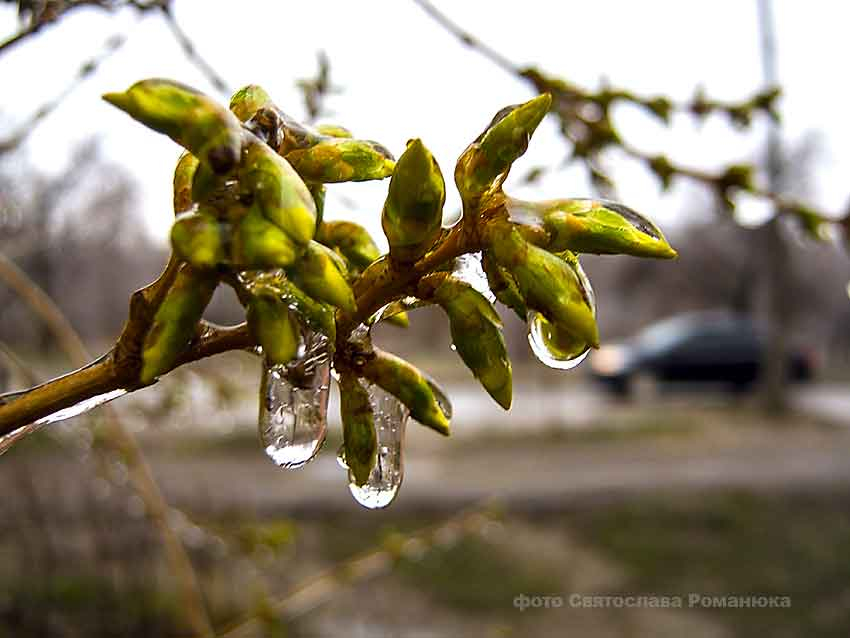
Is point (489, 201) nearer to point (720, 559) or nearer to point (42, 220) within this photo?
point (42, 220)

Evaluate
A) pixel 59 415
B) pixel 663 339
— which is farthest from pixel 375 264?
pixel 663 339

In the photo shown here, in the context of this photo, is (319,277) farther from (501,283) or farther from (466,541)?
(466,541)

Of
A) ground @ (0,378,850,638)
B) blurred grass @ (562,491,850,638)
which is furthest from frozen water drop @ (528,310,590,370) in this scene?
blurred grass @ (562,491,850,638)

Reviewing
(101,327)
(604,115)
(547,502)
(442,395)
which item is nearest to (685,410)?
(547,502)

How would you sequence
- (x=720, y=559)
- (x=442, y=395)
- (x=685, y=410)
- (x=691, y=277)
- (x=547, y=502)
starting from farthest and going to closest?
1. (x=691, y=277)
2. (x=685, y=410)
3. (x=547, y=502)
4. (x=720, y=559)
5. (x=442, y=395)

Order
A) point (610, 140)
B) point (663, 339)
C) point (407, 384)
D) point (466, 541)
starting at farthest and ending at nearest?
point (663, 339)
point (466, 541)
point (610, 140)
point (407, 384)

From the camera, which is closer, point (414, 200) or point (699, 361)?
point (414, 200)
